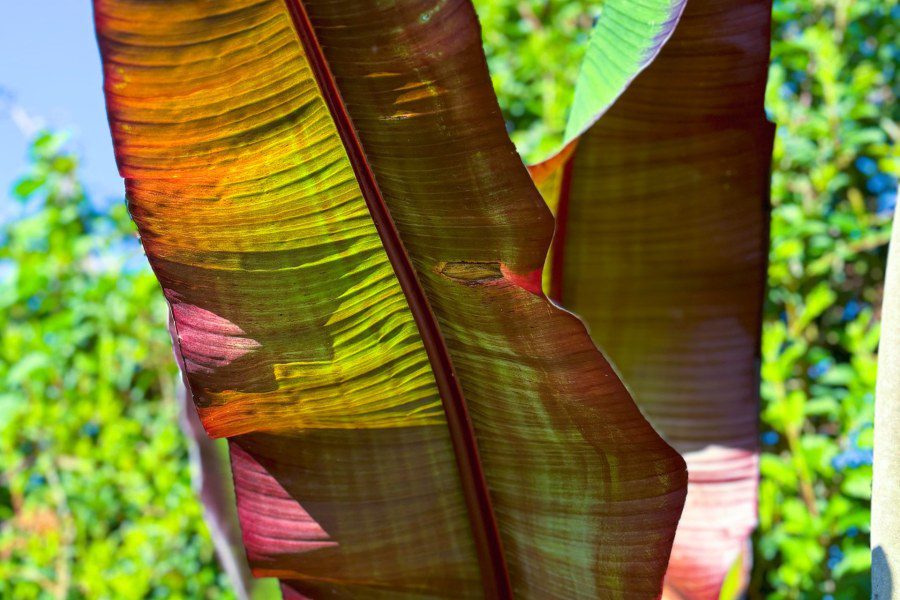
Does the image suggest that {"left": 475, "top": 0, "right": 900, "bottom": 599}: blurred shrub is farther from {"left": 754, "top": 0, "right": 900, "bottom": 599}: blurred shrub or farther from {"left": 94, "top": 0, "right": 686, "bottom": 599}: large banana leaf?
{"left": 94, "top": 0, "right": 686, "bottom": 599}: large banana leaf

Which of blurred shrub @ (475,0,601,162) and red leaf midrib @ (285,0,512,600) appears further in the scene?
blurred shrub @ (475,0,601,162)

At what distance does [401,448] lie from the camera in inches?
28.6

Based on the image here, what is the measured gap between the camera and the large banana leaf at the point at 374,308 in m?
0.51

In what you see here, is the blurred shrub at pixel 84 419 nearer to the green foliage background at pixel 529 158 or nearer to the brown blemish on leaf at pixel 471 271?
the green foliage background at pixel 529 158

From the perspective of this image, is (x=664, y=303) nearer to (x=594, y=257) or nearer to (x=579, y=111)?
(x=594, y=257)

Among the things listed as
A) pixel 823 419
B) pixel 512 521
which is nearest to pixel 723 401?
pixel 512 521

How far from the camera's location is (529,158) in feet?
5.27

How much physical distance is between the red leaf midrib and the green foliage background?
0.46 meters

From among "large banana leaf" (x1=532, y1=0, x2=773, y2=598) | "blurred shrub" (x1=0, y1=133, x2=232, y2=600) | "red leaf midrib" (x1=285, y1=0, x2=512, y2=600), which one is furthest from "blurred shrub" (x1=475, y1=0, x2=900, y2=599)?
"blurred shrub" (x1=0, y1=133, x2=232, y2=600)

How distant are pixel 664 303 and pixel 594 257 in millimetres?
96

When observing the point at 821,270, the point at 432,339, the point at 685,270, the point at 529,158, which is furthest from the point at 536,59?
the point at 432,339

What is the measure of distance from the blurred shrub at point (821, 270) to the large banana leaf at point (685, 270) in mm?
181

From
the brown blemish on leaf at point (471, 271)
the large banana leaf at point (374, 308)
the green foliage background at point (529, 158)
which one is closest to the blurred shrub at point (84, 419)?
the green foliage background at point (529, 158)

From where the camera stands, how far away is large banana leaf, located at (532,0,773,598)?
2.76ft
